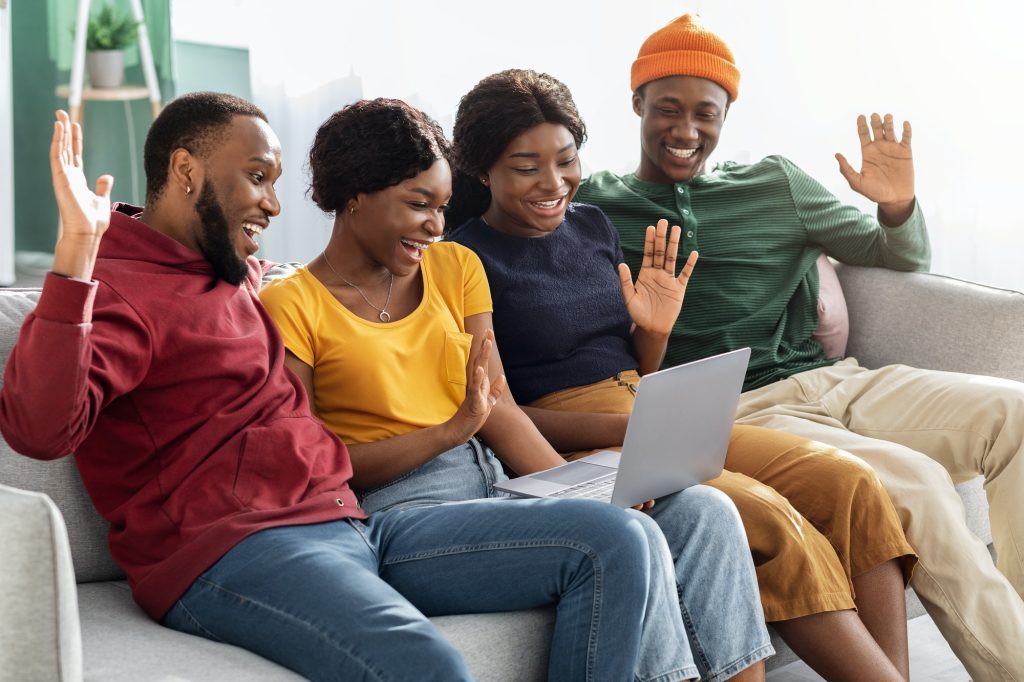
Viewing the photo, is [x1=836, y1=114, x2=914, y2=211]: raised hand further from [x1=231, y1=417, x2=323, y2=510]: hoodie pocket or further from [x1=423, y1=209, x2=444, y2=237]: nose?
[x1=231, y1=417, x2=323, y2=510]: hoodie pocket

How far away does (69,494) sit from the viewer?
5.07ft

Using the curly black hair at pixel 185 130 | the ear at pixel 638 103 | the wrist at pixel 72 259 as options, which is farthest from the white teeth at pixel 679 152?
the wrist at pixel 72 259

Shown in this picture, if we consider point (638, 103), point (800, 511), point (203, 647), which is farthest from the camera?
point (638, 103)

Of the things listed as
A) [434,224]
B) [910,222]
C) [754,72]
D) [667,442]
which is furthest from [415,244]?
[754,72]

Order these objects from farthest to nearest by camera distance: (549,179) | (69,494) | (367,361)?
(549,179), (367,361), (69,494)

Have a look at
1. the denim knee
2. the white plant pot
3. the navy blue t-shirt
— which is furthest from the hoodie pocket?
the white plant pot

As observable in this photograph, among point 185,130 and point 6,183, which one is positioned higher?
point 185,130

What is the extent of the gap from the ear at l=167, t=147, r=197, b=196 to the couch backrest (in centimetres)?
32

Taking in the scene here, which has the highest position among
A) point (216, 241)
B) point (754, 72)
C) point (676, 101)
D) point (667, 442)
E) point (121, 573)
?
point (754, 72)

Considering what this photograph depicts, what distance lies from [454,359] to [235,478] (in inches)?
17.4

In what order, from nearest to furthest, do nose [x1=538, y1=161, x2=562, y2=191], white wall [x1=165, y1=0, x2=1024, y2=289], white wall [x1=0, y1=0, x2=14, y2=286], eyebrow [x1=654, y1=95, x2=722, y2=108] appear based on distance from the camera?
1. nose [x1=538, y1=161, x2=562, y2=191]
2. eyebrow [x1=654, y1=95, x2=722, y2=108]
3. white wall [x1=0, y1=0, x2=14, y2=286]
4. white wall [x1=165, y1=0, x2=1024, y2=289]

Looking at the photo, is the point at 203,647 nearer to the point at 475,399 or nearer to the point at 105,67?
the point at 475,399

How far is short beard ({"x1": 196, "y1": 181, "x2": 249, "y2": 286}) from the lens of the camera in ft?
4.86

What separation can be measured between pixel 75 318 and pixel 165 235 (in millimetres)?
268
